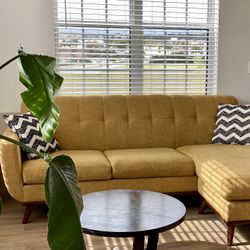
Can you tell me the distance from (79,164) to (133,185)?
447 millimetres

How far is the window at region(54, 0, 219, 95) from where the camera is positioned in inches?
141

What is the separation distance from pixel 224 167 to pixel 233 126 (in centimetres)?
88

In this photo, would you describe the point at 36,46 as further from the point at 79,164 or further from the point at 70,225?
the point at 70,225

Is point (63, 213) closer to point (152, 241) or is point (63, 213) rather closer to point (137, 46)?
point (152, 241)

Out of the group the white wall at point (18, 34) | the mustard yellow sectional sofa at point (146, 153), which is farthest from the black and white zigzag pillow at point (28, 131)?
the white wall at point (18, 34)

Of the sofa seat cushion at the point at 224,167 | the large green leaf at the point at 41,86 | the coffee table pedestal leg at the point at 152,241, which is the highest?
the large green leaf at the point at 41,86

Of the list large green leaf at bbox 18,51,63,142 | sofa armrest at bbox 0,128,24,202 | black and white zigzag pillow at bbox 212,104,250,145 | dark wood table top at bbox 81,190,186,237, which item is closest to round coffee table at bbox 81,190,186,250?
dark wood table top at bbox 81,190,186,237

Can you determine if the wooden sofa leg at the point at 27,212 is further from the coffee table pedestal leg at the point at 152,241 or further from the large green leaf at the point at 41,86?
the large green leaf at the point at 41,86

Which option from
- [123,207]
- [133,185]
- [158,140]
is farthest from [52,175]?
[158,140]

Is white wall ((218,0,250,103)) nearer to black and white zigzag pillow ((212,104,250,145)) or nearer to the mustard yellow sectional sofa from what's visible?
the mustard yellow sectional sofa

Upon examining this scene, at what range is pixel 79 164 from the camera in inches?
107

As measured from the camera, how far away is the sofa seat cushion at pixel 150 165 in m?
2.77

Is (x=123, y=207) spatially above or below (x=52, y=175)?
below

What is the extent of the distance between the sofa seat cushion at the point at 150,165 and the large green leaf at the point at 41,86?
1.91 metres
